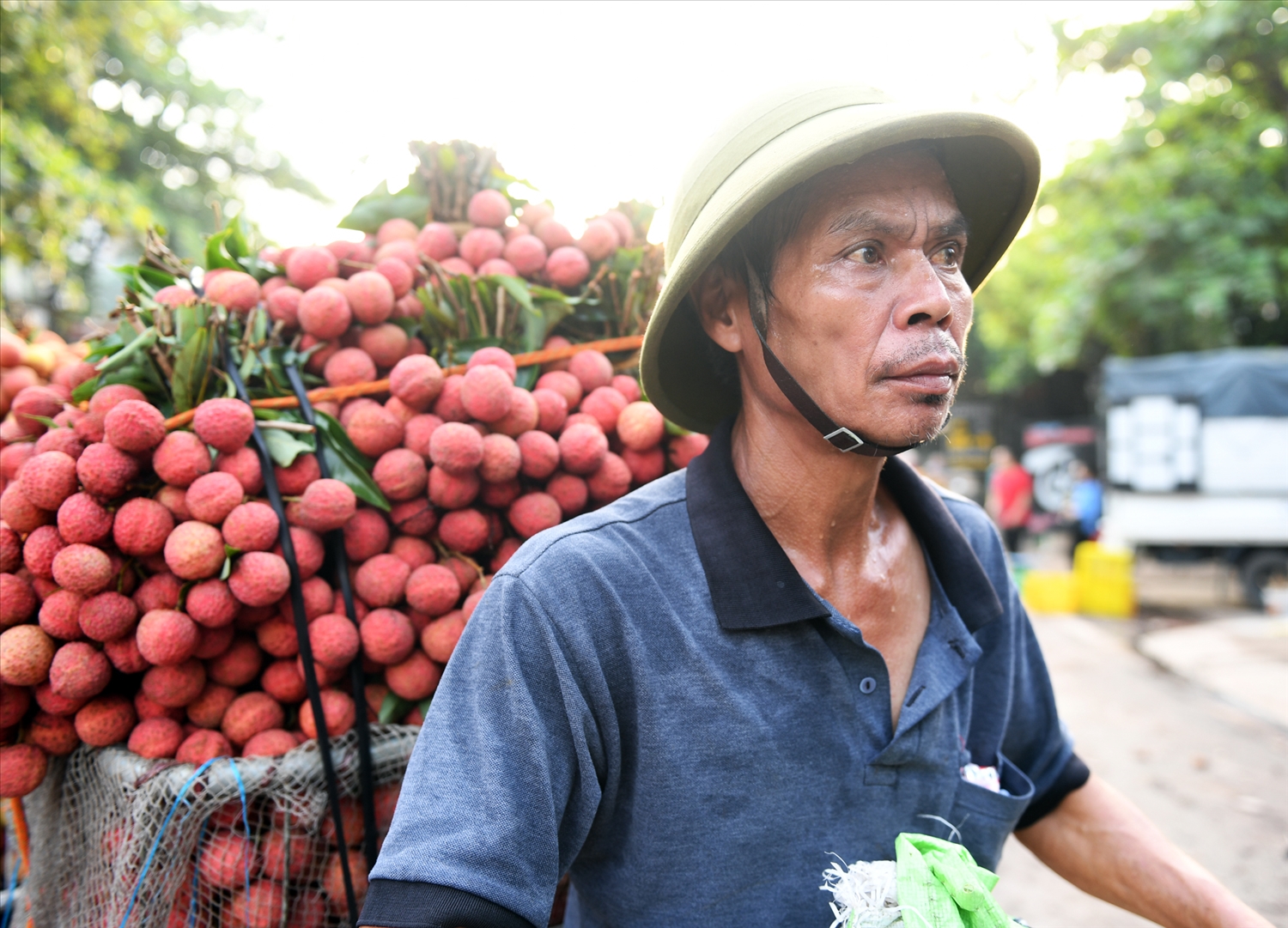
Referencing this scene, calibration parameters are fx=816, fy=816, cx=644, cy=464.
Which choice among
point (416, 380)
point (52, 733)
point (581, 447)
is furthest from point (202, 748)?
point (581, 447)

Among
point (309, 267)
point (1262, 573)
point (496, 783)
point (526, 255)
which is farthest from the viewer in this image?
point (1262, 573)

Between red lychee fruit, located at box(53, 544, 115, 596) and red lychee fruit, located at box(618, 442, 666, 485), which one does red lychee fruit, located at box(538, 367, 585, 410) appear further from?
red lychee fruit, located at box(53, 544, 115, 596)

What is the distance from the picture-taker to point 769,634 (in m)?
1.33

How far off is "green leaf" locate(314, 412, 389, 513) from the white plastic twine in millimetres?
1059

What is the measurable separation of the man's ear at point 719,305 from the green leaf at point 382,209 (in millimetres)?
976

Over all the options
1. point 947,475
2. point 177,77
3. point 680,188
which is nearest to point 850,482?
Result: point 680,188

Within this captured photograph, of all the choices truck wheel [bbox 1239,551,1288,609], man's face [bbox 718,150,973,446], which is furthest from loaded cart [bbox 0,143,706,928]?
truck wheel [bbox 1239,551,1288,609]

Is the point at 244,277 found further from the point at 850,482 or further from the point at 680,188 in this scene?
the point at 850,482

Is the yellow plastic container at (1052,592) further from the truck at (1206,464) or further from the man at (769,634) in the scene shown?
the man at (769,634)

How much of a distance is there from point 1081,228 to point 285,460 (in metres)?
13.1

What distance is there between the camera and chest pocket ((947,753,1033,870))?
1478 millimetres

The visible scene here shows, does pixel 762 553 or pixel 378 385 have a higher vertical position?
pixel 378 385

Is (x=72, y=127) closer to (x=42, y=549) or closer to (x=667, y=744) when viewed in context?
(x=42, y=549)

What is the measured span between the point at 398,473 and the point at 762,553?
750 mm
